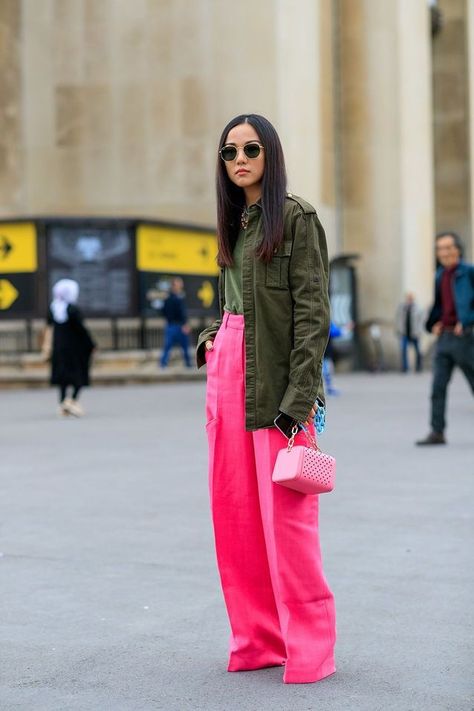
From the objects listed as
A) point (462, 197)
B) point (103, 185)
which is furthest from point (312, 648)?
point (462, 197)

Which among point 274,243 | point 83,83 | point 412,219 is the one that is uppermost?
point 83,83

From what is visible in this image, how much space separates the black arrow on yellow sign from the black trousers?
561 inches

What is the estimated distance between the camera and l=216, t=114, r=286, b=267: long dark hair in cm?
Answer: 419

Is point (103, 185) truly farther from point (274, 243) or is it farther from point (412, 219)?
point (274, 243)

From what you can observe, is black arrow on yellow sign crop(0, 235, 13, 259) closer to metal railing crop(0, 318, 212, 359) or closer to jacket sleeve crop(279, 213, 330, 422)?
metal railing crop(0, 318, 212, 359)

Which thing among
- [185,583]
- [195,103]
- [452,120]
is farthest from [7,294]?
[452,120]

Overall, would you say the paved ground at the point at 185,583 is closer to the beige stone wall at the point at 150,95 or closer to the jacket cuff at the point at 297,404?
the jacket cuff at the point at 297,404

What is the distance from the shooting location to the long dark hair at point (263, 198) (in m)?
4.19

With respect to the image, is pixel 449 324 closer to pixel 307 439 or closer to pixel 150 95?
pixel 307 439

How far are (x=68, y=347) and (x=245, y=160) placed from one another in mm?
12503

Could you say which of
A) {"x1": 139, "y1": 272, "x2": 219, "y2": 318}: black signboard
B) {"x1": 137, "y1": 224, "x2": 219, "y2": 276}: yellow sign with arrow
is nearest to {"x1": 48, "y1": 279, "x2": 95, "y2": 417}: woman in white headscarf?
{"x1": 139, "y1": 272, "x2": 219, "y2": 318}: black signboard

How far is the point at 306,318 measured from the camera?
4184 millimetres

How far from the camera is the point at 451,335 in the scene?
11.9 m

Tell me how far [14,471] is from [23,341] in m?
14.3
